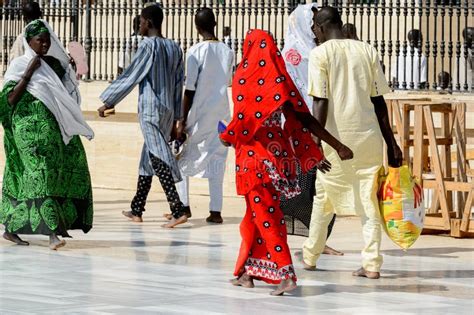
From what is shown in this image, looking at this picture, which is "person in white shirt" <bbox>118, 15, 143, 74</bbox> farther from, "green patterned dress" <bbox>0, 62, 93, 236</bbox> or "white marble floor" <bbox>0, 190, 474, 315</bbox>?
"green patterned dress" <bbox>0, 62, 93, 236</bbox>

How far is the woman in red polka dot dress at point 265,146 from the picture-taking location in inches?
368

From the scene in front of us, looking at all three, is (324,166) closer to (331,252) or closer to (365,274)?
(365,274)

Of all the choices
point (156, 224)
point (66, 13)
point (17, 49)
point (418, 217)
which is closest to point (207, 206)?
point (156, 224)

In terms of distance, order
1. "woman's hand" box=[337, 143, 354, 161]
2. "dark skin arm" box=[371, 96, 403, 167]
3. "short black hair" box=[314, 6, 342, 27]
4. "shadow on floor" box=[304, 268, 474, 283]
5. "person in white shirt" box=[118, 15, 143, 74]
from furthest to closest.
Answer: "person in white shirt" box=[118, 15, 143, 74] → "short black hair" box=[314, 6, 342, 27] → "shadow on floor" box=[304, 268, 474, 283] → "dark skin arm" box=[371, 96, 403, 167] → "woman's hand" box=[337, 143, 354, 161]

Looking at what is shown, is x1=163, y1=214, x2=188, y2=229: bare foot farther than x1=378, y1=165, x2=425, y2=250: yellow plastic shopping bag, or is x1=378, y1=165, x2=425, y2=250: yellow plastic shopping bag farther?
x1=163, y1=214, x2=188, y2=229: bare foot

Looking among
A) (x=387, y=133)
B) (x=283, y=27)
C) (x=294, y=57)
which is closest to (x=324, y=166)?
(x=387, y=133)

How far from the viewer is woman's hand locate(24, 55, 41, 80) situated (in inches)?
452

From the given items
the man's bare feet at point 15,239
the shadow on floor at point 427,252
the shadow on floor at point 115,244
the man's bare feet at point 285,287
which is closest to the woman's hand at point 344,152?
the man's bare feet at point 285,287

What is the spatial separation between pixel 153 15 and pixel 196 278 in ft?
14.0

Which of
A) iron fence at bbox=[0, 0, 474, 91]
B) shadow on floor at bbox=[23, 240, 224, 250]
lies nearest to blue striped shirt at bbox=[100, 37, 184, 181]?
shadow on floor at bbox=[23, 240, 224, 250]

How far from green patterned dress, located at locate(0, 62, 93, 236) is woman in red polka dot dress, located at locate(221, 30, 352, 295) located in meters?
2.50

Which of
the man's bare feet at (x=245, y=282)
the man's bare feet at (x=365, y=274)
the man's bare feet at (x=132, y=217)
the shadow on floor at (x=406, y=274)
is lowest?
the man's bare feet at (x=132, y=217)

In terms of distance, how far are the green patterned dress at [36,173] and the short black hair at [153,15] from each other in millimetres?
1921

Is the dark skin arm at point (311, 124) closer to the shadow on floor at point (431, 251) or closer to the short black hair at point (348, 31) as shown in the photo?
the shadow on floor at point (431, 251)
